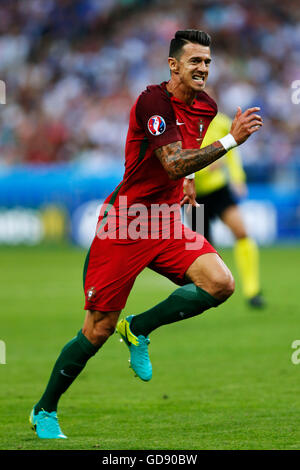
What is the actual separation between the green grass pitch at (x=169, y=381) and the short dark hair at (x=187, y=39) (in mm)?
2245

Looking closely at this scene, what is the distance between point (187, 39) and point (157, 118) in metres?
0.55

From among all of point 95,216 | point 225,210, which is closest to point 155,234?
point 225,210

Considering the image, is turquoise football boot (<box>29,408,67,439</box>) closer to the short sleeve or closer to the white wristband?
the short sleeve

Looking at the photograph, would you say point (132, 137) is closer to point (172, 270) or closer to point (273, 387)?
point (172, 270)

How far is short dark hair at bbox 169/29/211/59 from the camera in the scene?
500 centimetres

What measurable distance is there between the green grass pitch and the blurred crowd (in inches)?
357

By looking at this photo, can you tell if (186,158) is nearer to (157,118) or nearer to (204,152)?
(204,152)

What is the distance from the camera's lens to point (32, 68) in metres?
22.1

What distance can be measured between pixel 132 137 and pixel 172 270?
0.85 meters

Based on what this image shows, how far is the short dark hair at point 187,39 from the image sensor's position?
500 centimetres

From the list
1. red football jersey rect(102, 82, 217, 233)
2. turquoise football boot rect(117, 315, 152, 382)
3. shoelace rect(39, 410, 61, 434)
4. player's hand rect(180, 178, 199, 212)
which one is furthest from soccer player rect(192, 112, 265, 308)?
shoelace rect(39, 410, 61, 434)

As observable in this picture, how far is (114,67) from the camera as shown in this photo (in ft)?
72.3

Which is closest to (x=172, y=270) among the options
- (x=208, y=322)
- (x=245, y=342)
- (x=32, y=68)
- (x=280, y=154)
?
(x=245, y=342)

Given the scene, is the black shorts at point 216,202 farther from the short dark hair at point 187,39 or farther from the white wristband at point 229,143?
the white wristband at point 229,143
